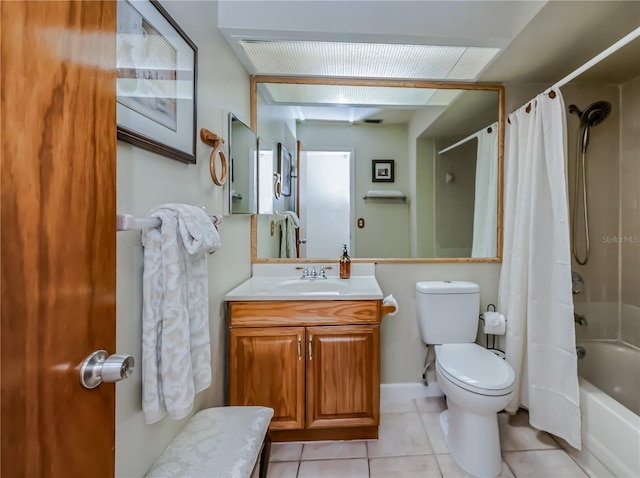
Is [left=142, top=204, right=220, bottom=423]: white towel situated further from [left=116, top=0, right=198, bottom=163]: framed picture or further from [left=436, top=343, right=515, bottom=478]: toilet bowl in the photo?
[left=436, top=343, right=515, bottom=478]: toilet bowl

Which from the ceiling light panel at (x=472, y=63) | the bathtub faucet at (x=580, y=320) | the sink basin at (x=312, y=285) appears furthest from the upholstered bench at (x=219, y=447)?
the ceiling light panel at (x=472, y=63)

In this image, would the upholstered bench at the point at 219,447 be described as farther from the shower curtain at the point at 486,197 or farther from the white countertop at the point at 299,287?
the shower curtain at the point at 486,197

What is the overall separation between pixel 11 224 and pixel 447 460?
6.36 ft

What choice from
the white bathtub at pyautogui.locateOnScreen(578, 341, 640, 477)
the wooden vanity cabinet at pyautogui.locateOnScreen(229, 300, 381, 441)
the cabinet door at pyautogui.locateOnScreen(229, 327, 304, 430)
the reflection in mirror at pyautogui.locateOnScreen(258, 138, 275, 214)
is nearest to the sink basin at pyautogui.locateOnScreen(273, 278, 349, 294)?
the wooden vanity cabinet at pyautogui.locateOnScreen(229, 300, 381, 441)

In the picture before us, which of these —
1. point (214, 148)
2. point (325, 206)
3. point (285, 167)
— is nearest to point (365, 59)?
point (285, 167)

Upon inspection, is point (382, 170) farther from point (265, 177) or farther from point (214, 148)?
point (214, 148)

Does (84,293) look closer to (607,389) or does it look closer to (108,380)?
(108,380)

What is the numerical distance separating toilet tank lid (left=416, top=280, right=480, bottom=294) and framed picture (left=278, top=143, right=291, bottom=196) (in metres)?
1.11

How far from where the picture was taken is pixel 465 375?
1441 mm

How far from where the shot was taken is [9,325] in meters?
0.40

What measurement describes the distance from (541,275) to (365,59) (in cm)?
162

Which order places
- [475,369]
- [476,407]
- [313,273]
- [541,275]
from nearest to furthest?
[476,407], [475,369], [541,275], [313,273]

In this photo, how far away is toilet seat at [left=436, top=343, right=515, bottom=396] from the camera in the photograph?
1.36 meters

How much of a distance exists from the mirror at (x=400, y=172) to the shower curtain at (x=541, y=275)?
23 cm
